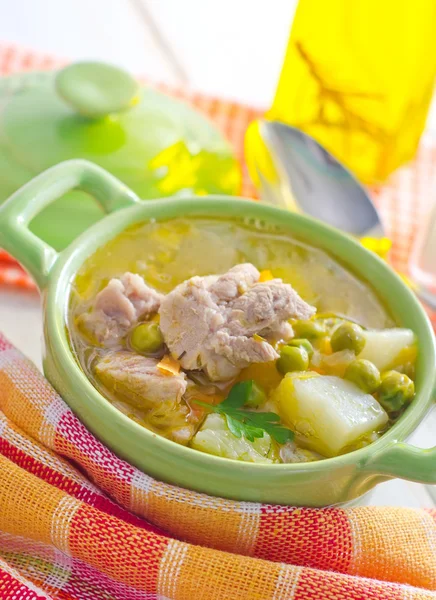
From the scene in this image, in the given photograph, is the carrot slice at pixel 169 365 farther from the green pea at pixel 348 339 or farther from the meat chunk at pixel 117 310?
the green pea at pixel 348 339

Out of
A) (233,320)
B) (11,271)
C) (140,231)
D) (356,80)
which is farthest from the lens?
(356,80)

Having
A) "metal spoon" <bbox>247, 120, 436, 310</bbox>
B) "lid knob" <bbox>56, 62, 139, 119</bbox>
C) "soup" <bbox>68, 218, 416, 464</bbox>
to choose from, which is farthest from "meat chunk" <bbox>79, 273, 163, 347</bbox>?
"metal spoon" <bbox>247, 120, 436, 310</bbox>

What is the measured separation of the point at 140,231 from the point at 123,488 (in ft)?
1.75

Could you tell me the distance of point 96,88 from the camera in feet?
6.42

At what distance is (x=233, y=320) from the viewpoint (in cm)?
129

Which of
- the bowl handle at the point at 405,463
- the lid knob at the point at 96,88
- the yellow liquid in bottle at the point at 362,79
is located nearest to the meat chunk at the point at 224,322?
the bowl handle at the point at 405,463

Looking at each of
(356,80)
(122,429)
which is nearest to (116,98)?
(356,80)

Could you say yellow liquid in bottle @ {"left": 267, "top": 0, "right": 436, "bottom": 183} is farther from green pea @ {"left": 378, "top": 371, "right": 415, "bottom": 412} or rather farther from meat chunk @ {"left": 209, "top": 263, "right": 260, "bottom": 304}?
green pea @ {"left": 378, "top": 371, "right": 415, "bottom": 412}

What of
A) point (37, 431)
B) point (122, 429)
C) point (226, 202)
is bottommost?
point (37, 431)

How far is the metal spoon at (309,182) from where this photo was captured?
2.10 m

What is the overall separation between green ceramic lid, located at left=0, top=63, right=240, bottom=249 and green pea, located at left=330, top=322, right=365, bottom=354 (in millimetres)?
716

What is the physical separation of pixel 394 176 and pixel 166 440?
148cm

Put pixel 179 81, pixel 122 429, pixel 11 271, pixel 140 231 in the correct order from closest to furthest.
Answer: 1. pixel 122 429
2. pixel 140 231
3. pixel 11 271
4. pixel 179 81

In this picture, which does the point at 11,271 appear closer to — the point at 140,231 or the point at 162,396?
the point at 140,231
